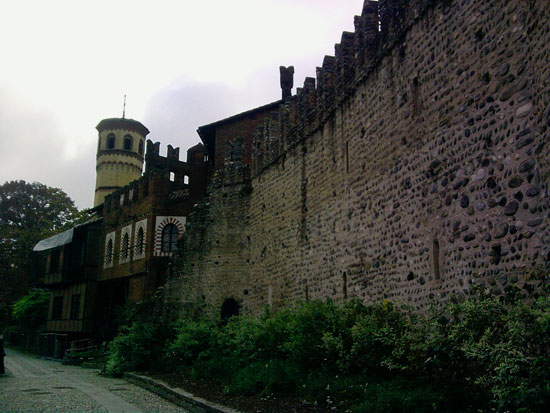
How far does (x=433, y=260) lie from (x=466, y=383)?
97.4 inches

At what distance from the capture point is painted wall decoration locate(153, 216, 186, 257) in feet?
88.3

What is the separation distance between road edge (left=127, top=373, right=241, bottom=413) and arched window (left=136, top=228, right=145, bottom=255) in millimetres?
12420

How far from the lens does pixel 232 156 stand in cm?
A: 2109

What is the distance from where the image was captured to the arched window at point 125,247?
29000 mm

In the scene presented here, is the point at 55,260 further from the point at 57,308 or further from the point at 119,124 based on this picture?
the point at 119,124

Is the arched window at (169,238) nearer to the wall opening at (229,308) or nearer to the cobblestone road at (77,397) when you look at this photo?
the wall opening at (229,308)

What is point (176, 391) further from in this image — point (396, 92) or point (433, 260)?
point (396, 92)

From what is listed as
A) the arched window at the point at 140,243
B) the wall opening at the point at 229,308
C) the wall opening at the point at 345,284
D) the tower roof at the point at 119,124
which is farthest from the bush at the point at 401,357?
the tower roof at the point at 119,124

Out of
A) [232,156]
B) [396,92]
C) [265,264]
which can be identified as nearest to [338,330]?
[396,92]

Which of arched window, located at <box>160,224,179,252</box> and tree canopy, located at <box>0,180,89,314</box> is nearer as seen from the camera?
arched window, located at <box>160,224,179,252</box>

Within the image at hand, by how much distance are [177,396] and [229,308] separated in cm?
821

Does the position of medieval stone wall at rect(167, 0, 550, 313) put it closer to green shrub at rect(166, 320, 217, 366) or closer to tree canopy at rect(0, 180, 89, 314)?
green shrub at rect(166, 320, 217, 366)

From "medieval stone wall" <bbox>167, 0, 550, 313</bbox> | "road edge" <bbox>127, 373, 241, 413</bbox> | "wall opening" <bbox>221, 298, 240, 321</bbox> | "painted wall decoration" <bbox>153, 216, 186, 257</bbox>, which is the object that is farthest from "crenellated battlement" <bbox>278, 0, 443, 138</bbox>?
"painted wall decoration" <bbox>153, 216, 186, 257</bbox>

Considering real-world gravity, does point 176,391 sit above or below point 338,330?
below
